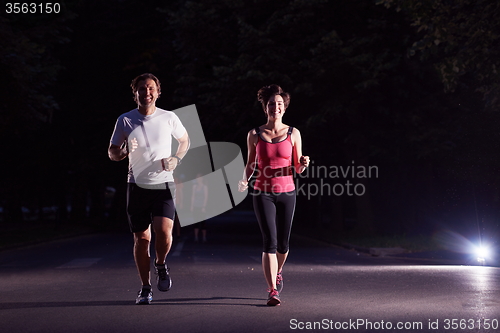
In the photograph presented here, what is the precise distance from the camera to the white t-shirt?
7.59m

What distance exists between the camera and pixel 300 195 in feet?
131

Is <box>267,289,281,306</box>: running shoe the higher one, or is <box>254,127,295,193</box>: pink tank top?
<box>254,127,295,193</box>: pink tank top

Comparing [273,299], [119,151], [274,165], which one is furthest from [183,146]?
[273,299]

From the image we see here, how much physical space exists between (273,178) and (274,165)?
0.50ft

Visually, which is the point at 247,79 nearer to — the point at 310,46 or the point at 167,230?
the point at 310,46

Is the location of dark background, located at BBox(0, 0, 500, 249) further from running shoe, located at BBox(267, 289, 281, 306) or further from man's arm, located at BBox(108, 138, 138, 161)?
man's arm, located at BBox(108, 138, 138, 161)

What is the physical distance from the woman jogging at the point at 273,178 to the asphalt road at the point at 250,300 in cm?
53

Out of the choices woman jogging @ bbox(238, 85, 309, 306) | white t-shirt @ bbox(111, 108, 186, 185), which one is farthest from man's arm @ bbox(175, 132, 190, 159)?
woman jogging @ bbox(238, 85, 309, 306)

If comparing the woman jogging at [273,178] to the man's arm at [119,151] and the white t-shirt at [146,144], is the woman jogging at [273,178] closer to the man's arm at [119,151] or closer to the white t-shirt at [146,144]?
the white t-shirt at [146,144]

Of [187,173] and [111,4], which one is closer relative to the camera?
[111,4]

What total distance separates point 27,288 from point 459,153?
56.2ft

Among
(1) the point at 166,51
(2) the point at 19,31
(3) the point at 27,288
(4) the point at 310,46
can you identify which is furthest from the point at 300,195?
(3) the point at 27,288

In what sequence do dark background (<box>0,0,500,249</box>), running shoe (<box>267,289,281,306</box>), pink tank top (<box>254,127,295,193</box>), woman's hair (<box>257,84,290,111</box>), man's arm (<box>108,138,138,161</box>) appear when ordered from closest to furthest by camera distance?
man's arm (<box>108,138,138,161</box>) → running shoe (<box>267,289,281,306</box>) → pink tank top (<box>254,127,295,193</box>) → woman's hair (<box>257,84,290,111</box>) → dark background (<box>0,0,500,249</box>)

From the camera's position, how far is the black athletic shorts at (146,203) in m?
7.61
